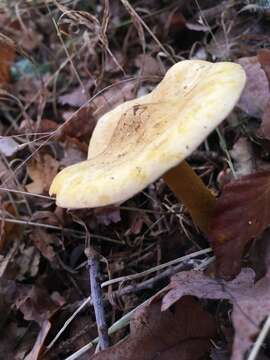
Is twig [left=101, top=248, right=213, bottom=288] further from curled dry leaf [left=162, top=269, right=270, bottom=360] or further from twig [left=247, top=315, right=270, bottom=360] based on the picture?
twig [left=247, top=315, right=270, bottom=360]

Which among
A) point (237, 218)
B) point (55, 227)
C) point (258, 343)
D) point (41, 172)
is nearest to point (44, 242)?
point (55, 227)

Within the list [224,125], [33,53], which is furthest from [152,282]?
[33,53]

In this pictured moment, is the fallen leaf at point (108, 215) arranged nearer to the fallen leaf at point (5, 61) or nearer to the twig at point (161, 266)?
the twig at point (161, 266)

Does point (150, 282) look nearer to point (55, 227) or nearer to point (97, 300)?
point (97, 300)

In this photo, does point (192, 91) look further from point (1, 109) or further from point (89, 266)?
point (1, 109)

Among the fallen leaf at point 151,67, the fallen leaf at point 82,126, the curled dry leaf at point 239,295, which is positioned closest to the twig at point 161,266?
the curled dry leaf at point 239,295

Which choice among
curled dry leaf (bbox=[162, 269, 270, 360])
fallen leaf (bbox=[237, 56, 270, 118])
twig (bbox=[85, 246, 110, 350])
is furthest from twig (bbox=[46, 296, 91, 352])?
fallen leaf (bbox=[237, 56, 270, 118])
